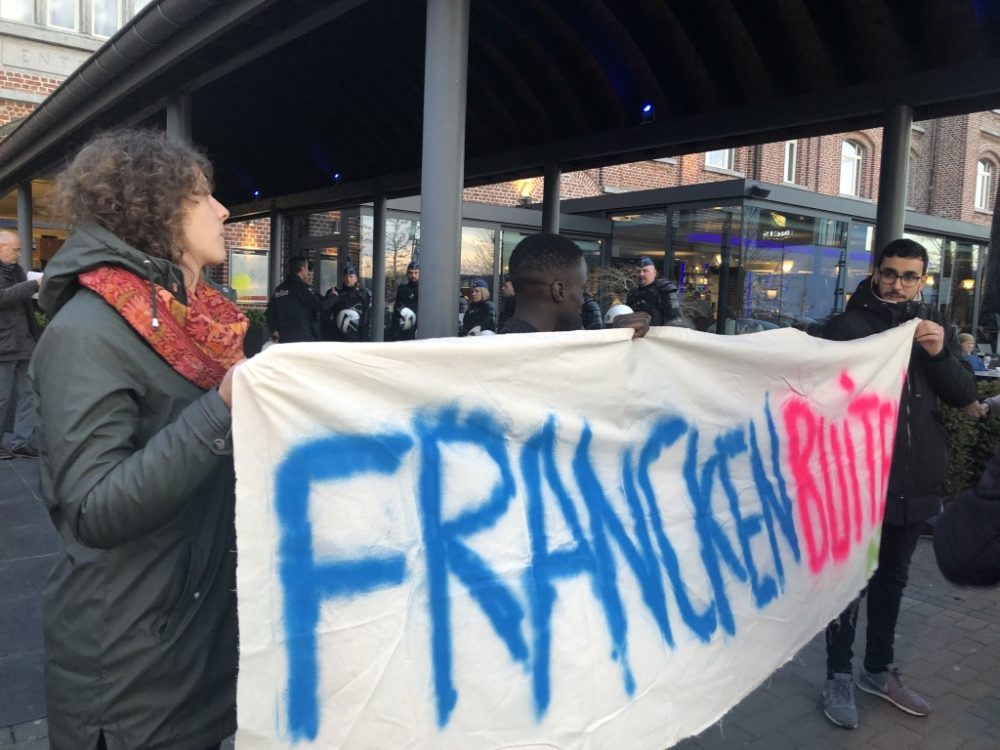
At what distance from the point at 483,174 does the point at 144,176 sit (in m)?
6.14

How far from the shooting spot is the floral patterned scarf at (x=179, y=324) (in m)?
1.45

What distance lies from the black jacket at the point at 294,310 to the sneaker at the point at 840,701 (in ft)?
24.7

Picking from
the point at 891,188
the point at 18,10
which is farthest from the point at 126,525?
the point at 18,10

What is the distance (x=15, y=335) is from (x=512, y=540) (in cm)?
660

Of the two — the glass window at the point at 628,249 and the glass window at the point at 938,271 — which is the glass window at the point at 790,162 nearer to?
the glass window at the point at 938,271

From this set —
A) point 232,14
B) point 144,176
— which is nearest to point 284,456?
point 144,176

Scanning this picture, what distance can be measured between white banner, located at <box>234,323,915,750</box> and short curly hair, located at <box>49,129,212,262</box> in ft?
1.32

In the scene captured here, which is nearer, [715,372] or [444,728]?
[444,728]

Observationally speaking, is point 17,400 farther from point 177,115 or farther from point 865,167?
point 865,167

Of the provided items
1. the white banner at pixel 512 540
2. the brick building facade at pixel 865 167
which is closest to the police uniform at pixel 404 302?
the white banner at pixel 512 540

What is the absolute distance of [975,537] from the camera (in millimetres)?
1718

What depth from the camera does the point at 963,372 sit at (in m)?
3.16

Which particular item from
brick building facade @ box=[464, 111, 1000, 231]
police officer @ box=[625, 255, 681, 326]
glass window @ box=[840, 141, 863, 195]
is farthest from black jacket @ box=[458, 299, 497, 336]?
glass window @ box=[840, 141, 863, 195]

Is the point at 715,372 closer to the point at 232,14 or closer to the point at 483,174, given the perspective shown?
the point at 232,14
